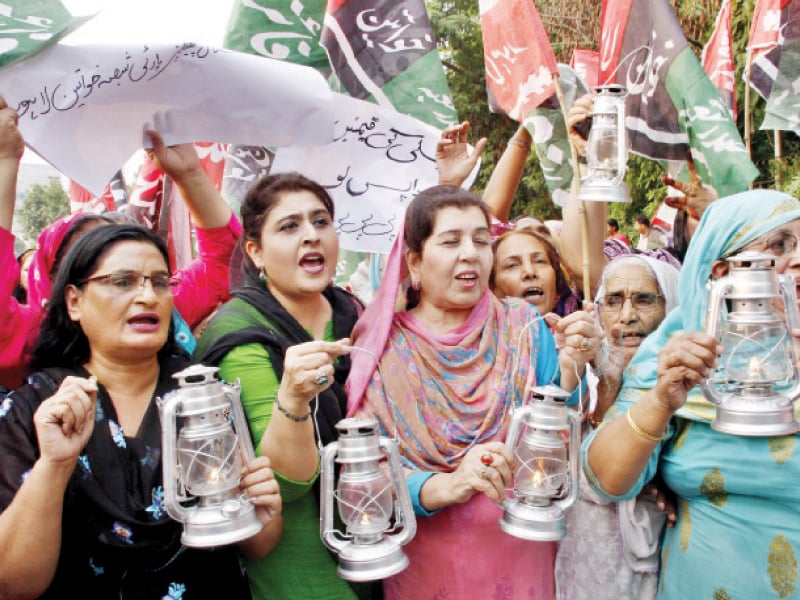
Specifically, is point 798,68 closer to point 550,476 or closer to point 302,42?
point 302,42

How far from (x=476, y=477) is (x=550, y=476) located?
0.68 feet

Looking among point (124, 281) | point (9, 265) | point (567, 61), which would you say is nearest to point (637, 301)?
point (124, 281)

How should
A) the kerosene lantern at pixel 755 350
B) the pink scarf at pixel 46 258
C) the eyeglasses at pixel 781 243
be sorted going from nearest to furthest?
the kerosene lantern at pixel 755 350 → the eyeglasses at pixel 781 243 → the pink scarf at pixel 46 258

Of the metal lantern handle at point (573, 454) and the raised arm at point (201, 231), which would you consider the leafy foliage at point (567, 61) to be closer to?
the raised arm at point (201, 231)

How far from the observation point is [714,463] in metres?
1.98

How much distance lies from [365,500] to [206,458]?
438 millimetres

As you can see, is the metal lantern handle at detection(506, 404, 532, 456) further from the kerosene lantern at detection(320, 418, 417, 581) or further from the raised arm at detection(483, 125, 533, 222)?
the raised arm at detection(483, 125, 533, 222)

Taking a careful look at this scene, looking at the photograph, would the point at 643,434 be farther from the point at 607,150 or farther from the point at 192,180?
the point at 192,180

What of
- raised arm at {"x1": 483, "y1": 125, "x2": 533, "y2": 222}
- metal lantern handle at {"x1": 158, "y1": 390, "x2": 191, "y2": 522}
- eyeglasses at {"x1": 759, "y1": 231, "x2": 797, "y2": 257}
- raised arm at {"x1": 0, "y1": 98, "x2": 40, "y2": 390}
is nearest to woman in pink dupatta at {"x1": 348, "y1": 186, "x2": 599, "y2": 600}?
eyeglasses at {"x1": 759, "y1": 231, "x2": 797, "y2": 257}

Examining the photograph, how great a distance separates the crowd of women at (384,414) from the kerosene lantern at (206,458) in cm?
7

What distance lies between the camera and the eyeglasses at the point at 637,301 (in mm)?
2717

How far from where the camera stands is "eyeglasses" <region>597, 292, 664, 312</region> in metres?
2.72

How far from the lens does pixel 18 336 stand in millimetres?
2172

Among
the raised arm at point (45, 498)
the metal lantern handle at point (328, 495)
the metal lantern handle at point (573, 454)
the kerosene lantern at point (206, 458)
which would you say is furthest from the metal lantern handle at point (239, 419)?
the metal lantern handle at point (573, 454)
